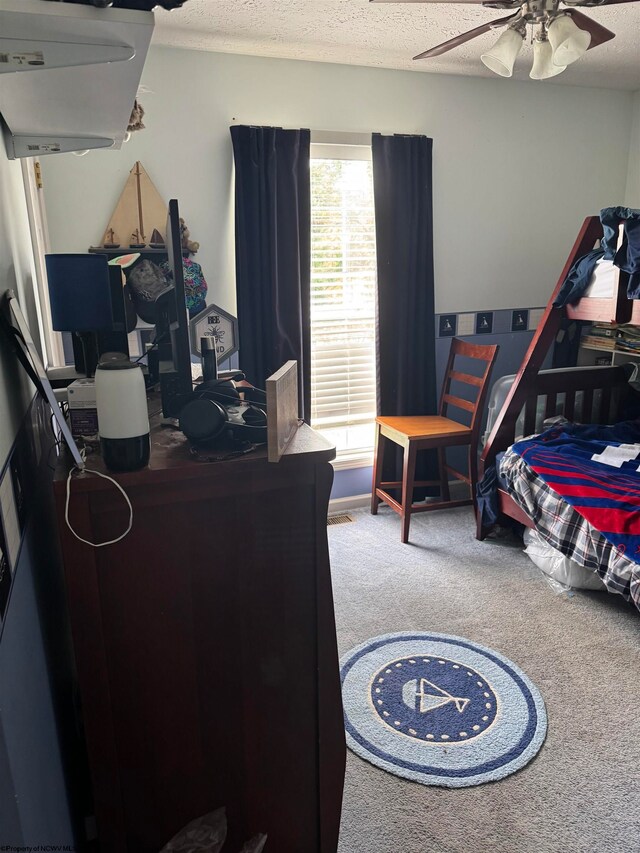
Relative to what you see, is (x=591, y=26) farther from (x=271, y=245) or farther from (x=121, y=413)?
(x=121, y=413)

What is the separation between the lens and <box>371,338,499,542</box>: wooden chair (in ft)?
10.1

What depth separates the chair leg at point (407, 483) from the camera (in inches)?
120

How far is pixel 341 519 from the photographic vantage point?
137 inches

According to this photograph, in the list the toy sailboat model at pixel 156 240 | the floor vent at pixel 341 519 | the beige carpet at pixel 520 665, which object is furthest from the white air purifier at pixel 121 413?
the floor vent at pixel 341 519

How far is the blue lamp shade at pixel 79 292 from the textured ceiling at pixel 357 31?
58.0 inches

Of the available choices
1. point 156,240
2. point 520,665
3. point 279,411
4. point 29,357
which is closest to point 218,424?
point 279,411

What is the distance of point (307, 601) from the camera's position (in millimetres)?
1149

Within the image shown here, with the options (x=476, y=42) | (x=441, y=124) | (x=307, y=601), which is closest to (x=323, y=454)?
(x=307, y=601)

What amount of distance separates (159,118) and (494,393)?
233cm

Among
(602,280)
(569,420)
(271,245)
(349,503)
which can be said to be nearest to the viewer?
(602,280)

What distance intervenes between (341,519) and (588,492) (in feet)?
4.70

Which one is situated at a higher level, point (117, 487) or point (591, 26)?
point (591, 26)

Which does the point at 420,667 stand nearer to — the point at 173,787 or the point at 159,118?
the point at 173,787

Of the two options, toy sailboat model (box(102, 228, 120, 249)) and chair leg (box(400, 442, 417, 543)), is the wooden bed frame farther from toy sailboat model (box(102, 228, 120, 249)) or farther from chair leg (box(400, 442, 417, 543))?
toy sailboat model (box(102, 228, 120, 249))
